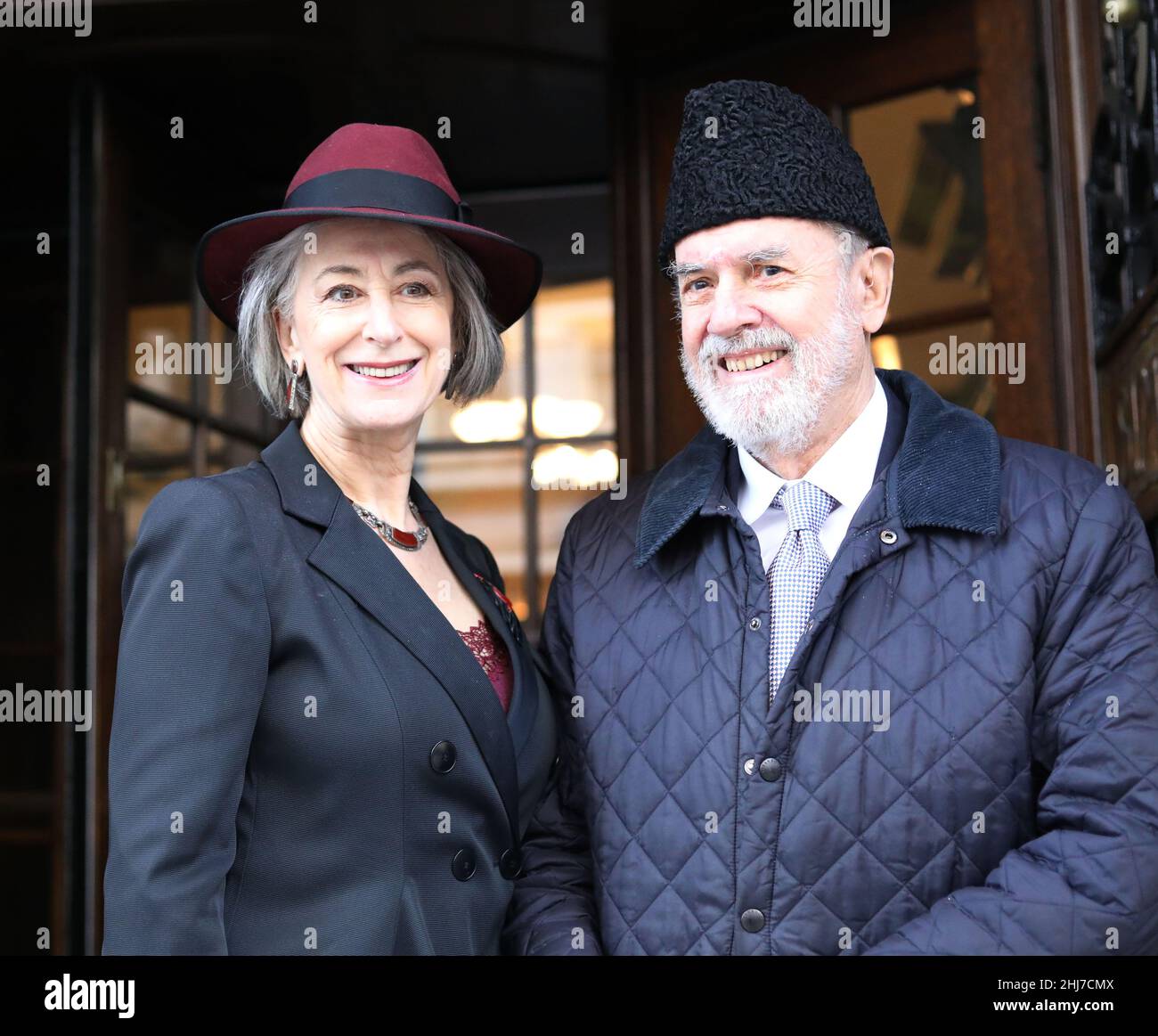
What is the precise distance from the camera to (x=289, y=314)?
193cm

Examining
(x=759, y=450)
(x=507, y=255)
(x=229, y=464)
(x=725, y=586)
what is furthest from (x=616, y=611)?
(x=229, y=464)

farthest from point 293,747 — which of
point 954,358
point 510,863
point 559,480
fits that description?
point 559,480

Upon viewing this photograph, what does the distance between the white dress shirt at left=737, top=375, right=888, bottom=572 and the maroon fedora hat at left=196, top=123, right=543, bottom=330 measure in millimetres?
521

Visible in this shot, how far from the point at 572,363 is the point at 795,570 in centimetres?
305

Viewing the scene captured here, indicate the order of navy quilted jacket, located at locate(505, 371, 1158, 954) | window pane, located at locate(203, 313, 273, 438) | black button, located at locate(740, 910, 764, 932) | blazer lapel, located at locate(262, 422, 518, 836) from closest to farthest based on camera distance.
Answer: navy quilted jacket, located at locate(505, 371, 1158, 954)
black button, located at locate(740, 910, 764, 932)
blazer lapel, located at locate(262, 422, 518, 836)
window pane, located at locate(203, 313, 273, 438)

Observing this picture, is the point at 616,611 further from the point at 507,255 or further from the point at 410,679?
the point at 507,255

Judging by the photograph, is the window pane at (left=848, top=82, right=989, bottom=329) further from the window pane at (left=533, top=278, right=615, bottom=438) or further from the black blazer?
the window pane at (left=533, top=278, right=615, bottom=438)

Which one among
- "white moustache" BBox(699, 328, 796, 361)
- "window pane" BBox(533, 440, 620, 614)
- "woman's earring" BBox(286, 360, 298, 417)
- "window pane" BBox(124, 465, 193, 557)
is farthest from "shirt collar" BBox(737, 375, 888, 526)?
"window pane" BBox(533, 440, 620, 614)

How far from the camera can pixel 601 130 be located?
361 cm

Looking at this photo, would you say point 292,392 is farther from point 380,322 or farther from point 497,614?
point 497,614

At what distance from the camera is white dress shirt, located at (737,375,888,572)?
1.77 metres

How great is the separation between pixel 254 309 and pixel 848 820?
1.13 meters

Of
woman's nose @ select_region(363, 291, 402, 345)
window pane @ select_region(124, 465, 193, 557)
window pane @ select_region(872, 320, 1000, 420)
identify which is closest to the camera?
woman's nose @ select_region(363, 291, 402, 345)
